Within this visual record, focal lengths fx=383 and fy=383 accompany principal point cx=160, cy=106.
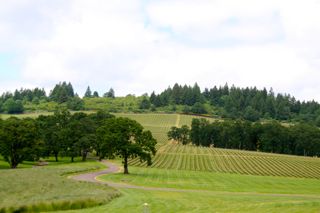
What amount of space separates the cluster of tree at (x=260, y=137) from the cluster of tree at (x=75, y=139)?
6911 cm

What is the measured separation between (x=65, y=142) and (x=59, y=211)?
8068 centimetres

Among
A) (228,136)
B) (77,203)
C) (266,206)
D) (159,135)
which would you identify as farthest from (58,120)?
(266,206)

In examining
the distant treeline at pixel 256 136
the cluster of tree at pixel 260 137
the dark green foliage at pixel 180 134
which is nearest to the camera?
the cluster of tree at pixel 260 137

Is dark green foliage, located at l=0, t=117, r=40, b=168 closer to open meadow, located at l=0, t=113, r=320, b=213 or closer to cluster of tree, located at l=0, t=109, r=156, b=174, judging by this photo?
cluster of tree, located at l=0, t=109, r=156, b=174

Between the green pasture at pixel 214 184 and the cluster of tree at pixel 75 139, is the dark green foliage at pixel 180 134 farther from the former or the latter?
the green pasture at pixel 214 184

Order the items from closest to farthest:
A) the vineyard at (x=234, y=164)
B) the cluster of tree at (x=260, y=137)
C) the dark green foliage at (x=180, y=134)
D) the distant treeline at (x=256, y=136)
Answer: the vineyard at (x=234, y=164) → the cluster of tree at (x=260, y=137) → the distant treeline at (x=256, y=136) → the dark green foliage at (x=180, y=134)

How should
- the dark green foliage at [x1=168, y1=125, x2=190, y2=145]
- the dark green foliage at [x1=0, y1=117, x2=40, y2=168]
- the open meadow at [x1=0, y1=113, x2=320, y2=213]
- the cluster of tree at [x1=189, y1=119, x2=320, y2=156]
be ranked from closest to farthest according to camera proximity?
the open meadow at [x1=0, y1=113, x2=320, y2=213], the dark green foliage at [x1=0, y1=117, x2=40, y2=168], the cluster of tree at [x1=189, y1=119, x2=320, y2=156], the dark green foliage at [x1=168, y1=125, x2=190, y2=145]

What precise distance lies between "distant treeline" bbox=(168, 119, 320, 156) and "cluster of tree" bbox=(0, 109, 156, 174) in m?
67.6

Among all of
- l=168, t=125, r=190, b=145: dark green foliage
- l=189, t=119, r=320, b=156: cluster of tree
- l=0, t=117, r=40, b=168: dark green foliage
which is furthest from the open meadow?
l=168, t=125, r=190, b=145: dark green foliage

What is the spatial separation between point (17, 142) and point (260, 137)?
10660cm

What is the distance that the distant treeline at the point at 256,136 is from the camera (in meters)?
155

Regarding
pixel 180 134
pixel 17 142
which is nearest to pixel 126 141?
pixel 17 142

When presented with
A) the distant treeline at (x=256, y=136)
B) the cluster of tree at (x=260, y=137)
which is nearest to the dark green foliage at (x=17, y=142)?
the distant treeline at (x=256, y=136)

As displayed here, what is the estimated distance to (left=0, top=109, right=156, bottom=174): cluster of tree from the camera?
71.1 meters
